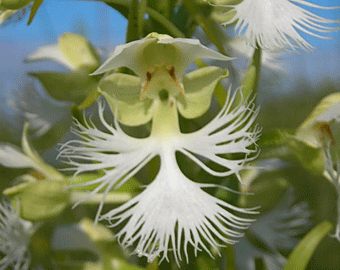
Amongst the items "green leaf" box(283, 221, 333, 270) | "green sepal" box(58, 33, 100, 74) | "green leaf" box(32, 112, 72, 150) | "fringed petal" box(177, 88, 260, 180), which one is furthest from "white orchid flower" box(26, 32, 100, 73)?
"green leaf" box(283, 221, 333, 270)

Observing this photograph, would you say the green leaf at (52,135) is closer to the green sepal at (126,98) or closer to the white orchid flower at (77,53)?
the white orchid flower at (77,53)

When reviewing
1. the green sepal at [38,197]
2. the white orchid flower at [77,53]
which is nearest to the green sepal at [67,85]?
the white orchid flower at [77,53]

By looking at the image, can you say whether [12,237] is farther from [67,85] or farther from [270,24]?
[270,24]

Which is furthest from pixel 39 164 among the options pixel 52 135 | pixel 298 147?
pixel 298 147

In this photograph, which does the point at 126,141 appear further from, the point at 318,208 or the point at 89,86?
the point at 318,208

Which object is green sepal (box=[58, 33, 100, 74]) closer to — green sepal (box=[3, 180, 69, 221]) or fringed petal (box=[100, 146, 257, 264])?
green sepal (box=[3, 180, 69, 221])

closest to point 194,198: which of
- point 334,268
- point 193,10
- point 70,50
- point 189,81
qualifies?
point 189,81
